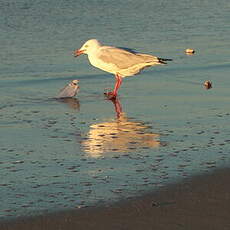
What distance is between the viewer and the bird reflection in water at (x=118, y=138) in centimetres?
811

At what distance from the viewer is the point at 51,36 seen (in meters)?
15.5

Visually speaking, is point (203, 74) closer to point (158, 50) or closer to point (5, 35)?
point (158, 50)

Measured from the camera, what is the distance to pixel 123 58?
11.8 m

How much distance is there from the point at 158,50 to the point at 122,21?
3425mm

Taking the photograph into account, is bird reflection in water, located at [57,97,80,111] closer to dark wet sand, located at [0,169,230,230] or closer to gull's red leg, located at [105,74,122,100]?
gull's red leg, located at [105,74,122,100]

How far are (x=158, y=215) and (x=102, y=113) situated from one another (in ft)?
13.3

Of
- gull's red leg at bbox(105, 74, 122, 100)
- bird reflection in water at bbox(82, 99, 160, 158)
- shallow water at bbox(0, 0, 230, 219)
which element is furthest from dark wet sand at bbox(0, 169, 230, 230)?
gull's red leg at bbox(105, 74, 122, 100)

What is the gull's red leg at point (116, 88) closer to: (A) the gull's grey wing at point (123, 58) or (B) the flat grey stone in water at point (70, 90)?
(A) the gull's grey wing at point (123, 58)

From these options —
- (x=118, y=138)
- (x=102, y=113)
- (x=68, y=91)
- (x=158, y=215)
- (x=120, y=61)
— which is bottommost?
(x=158, y=215)

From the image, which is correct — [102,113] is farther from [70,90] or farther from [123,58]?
[123,58]

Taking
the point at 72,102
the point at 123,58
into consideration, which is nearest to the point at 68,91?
the point at 72,102

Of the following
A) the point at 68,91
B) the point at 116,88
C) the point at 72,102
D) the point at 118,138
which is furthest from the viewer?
the point at 116,88

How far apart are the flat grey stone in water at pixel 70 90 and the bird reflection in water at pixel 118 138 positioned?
4.50 feet

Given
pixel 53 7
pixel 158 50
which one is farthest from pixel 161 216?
pixel 53 7
